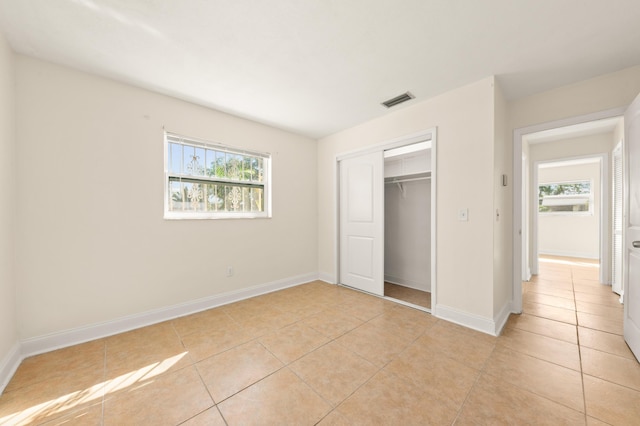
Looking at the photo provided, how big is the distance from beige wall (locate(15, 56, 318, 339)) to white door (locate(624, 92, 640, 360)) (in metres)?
3.99

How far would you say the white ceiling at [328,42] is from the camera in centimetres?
158

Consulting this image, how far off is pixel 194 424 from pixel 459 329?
7.84 feet

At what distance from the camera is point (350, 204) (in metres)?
3.86

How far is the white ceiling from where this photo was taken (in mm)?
1578

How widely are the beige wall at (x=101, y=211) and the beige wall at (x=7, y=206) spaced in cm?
8

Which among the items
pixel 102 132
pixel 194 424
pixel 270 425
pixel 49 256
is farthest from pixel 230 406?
pixel 102 132

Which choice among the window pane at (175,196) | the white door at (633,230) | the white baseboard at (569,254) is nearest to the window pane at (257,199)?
the window pane at (175,196)

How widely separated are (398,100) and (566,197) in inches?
278

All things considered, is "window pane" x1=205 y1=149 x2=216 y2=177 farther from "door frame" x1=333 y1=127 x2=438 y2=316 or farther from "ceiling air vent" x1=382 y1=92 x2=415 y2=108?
"ceiling air vent" x1=382 y1=92 x2=415 y2=108

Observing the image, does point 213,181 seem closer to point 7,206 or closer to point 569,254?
point 7,206

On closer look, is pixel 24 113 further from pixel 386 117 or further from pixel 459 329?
pixel 459 329

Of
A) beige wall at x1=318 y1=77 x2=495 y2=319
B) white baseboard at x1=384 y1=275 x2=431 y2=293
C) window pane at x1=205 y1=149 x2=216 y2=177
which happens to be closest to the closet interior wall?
white baseboard at x1=384 y1=275 x2=431 y2=293

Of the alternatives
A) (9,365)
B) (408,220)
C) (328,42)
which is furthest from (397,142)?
(9,365)

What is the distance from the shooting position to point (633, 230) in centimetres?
206
